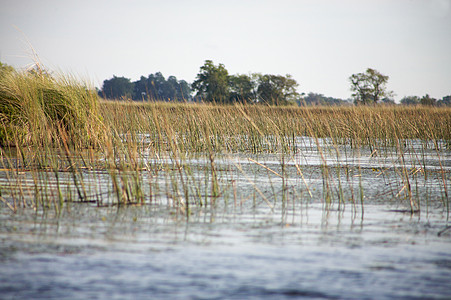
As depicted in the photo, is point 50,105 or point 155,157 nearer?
point 155,157

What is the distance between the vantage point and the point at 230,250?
220 centimetres

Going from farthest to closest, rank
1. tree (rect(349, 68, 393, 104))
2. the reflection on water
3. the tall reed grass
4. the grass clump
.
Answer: tree (rect(349, 68, 393, 104)) → the grass clump → the tall reed grass → the reflection on water

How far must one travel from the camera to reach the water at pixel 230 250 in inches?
68.1

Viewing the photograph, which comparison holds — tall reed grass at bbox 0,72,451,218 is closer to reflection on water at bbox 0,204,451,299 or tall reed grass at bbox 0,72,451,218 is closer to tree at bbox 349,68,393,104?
reflection on water at bbox 0,204,451,299

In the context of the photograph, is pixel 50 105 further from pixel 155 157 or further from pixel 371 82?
pixel 371 82

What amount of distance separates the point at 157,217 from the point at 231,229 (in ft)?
1.70

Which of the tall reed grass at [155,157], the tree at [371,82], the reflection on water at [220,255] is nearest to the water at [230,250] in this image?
the reflection on water at [220,255]

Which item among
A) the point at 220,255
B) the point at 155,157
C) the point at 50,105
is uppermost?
the point at 50,105

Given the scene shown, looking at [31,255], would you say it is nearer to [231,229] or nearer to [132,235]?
[132,235]

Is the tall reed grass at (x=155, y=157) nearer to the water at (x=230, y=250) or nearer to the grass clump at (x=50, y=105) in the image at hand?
the grass clump at (x=50, y=105)

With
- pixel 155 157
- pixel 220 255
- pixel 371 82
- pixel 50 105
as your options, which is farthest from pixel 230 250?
pixel 371 82

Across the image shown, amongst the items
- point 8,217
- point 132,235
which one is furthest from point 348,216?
point 8,217

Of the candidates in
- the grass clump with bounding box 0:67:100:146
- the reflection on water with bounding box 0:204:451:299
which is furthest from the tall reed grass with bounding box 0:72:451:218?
the reflection on water with bounding box 0:204:451:299

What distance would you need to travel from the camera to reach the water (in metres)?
1.73
